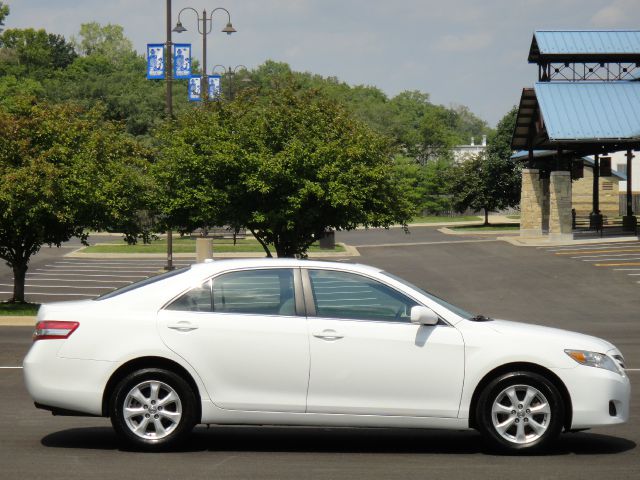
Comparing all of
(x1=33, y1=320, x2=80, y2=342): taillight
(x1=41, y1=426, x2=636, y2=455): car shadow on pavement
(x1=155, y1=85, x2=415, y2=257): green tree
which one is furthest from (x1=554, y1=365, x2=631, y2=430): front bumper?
(x1=155, y1=85, x2=415, y2=257): green tree

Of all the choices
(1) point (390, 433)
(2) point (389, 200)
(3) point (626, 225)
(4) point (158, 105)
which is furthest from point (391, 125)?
(1) point (390, 433)

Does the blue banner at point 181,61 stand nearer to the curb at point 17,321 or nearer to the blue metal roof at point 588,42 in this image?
the blue metal roof at point 588,42

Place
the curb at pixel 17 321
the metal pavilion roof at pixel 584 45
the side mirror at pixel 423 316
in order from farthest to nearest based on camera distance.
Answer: the metal pavilion roof at pixel 584 45 → the curb at pixel 17 321 → the side mirror at pixel 423 316

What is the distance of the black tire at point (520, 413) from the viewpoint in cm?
818

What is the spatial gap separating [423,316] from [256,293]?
1.38 metres

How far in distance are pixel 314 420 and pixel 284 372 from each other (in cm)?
45

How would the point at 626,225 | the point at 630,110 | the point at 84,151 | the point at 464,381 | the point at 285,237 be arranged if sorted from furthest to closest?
the point at 626,225 → the point at 630,110 → the point at 285,237 → the point at 84,151 → the point at 464,381

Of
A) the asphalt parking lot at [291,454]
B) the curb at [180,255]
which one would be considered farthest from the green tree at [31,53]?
the asphalt parking lot at [291,454]

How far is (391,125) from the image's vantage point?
121000 mm

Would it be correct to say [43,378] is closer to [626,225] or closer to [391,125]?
[626,225]

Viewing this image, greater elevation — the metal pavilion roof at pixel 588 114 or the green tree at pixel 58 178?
the metal pavilion roof at pixel 588 114

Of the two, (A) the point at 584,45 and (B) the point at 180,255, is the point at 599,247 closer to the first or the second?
(A) the point at 584,45

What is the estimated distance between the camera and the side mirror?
8.13 meters

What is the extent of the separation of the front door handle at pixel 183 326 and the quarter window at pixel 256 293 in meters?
0.24
